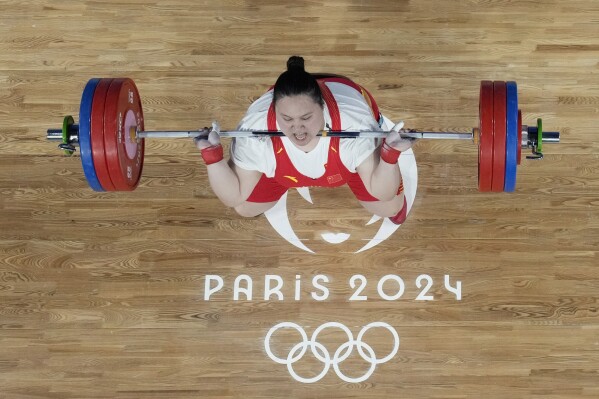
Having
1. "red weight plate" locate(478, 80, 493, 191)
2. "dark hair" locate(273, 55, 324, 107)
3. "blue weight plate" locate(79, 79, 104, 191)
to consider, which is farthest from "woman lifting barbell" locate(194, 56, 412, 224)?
"blue weight plate" locate(79, 79, 104, 191)

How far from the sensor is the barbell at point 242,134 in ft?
8.55

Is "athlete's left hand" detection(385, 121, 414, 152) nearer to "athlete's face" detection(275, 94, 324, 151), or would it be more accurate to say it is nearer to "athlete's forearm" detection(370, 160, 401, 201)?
"athlete's forearm" detection(370, 160, 401, 201)

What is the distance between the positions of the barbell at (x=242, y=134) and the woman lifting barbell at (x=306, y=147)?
0.20 feet

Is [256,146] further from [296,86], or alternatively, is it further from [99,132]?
[99,132]

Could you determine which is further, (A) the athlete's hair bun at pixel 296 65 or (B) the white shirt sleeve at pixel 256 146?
(B) the white shirt sleeve at pixel 256 146

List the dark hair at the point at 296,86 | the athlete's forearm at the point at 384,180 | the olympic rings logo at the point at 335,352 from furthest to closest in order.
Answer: the olympic rings logo at the point at 335,352 < the athlete's forearm at the point at 384,180 < the dark hair at the point at 296,86

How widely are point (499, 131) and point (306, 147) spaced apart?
0.62m

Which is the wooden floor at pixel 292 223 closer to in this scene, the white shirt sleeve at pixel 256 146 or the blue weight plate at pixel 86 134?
the white shirt sleeve at pixel 256 146

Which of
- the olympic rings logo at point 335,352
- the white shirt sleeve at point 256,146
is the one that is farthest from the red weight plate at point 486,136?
the olympic rings logo at point 335,352

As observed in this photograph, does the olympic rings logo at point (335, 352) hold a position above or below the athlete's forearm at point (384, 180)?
below

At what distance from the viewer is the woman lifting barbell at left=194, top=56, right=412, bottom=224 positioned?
247cm

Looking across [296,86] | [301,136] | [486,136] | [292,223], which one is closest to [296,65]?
[296,86]

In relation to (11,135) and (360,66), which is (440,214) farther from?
(11,135)

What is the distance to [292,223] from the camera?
338 cm
